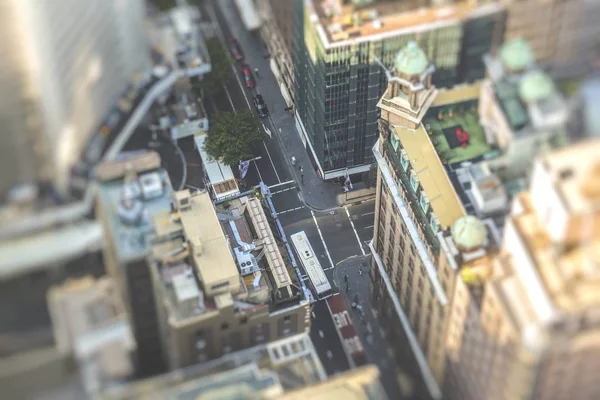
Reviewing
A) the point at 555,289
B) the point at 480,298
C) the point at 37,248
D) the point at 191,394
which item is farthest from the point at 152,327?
the point at 555,289

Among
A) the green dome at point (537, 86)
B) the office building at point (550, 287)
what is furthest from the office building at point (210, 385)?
the green dome at point (537, 86)

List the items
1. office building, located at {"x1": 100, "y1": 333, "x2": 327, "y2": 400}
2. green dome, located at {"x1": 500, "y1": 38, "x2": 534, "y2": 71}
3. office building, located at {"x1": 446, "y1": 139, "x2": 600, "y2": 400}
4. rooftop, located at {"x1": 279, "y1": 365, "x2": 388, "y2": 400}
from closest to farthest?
office building, located at {"x1": 446, "y1": 139, "x2": 600, "y2": 400}
green dome, located at {"x1": 500, "y1": 38, "x2": 534, "y2": 71}
office building, located at {"x1": 100, "y1": 333, "x2": 327, "y2": 400}
rooftop, located at {"x1": 279, "y1": 365, "x2": 388, "y2": 400}

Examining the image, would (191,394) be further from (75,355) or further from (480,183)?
(480,183)

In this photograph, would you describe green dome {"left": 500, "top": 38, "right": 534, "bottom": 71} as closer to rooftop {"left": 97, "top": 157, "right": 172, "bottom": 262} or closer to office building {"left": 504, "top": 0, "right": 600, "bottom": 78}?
office building {"left": 504, "top": 0, "right": 600, "bottom": 78}

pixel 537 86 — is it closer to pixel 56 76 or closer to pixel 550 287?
pixel 550 287

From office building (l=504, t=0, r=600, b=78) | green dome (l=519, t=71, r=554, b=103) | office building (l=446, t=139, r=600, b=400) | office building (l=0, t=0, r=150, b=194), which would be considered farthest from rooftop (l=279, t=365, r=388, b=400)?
office building (l=504, t=0, r=600, b=78)

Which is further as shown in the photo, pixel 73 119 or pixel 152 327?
pixel 152 327
